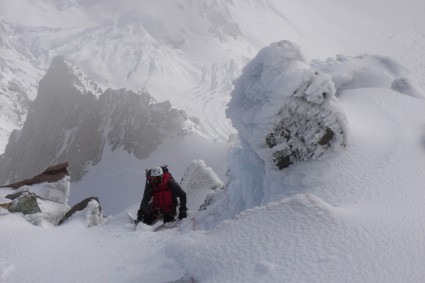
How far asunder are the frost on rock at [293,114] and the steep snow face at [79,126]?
76.3m

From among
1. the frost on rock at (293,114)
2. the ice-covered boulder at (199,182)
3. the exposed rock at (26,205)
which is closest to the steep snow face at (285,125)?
the frost on rock at (293,114)

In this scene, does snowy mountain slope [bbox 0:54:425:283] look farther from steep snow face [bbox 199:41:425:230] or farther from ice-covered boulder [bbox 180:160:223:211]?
ice-covered boulder [bbox 180:160:223:211]

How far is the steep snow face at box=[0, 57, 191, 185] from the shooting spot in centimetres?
9088

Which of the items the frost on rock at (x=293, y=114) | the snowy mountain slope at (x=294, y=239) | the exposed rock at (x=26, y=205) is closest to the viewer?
the snowy mountain slope at (x=294, y=239)

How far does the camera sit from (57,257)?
8.57 metres

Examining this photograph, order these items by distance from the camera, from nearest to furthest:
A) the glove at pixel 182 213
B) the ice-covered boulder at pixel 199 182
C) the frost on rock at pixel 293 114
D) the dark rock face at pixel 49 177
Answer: the frost on rock at pixel 293 114 < the glove at pixel 182 213 < the dark rock face at pixel 49 177 < the ice-covered boulder at pixel 199 182

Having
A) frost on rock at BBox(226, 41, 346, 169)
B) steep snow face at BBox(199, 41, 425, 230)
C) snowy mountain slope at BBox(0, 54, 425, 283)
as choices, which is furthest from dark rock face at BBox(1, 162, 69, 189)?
frost on rock at BBox(226, 41, 346, 169)

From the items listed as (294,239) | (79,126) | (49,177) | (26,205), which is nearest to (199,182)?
(49,177)

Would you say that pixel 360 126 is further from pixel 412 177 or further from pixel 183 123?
pixel 183 123

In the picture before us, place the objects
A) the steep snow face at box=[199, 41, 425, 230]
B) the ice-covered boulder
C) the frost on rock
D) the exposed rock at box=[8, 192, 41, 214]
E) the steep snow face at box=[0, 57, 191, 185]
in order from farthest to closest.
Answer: the steep snow face at box=[0, 57, 191, 185] < the ice-covered boulder < the exposed rock at box=[8, 192, 41, 214] < the frost on rock < the steep snow face at box=[199, 41, 425, 230]

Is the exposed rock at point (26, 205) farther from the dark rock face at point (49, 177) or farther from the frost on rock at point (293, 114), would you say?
the dark rock face at point (49, 177)

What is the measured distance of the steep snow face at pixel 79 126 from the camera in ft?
298

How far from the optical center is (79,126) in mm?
101500

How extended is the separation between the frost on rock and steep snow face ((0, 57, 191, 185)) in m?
76.3
